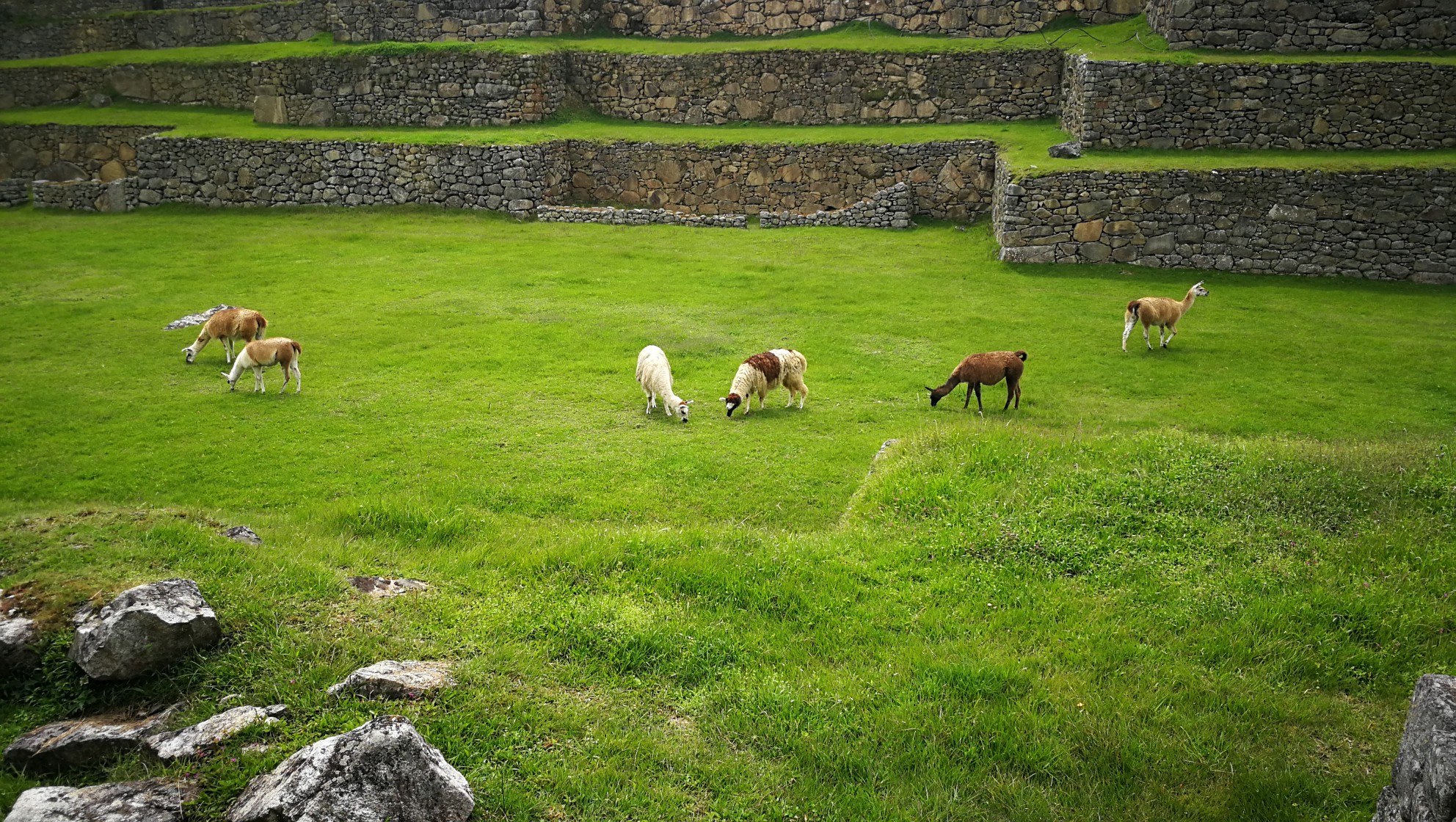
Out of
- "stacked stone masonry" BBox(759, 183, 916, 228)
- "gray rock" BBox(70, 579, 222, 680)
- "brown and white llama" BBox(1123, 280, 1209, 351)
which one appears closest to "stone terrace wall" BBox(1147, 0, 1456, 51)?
"stacked stone masonry" BBox(759, 183, 916, 228)

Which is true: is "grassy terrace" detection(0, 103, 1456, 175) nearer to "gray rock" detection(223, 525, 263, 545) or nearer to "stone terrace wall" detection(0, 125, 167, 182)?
"stone terrace wall" detection(0, 125, 167, 182)

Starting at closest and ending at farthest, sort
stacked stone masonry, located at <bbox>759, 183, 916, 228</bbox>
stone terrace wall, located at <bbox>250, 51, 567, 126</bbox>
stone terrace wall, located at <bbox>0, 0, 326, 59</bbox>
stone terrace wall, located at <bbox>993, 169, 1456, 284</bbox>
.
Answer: stone terrace wall, located at <bbox>993, 169, 1456, 284</bbox>, stacked stone masonry, located at <bbox>759, 183, 916, 228</bbox>, stone terrace wall, located at <bbox>250, 51, 567, 126</bbox>, stone terrace wall, located at <bbox>0, 0, 326, 59</bbox>

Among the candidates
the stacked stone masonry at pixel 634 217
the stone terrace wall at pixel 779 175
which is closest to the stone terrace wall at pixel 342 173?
the stacked stone masonry at pixel 634 217

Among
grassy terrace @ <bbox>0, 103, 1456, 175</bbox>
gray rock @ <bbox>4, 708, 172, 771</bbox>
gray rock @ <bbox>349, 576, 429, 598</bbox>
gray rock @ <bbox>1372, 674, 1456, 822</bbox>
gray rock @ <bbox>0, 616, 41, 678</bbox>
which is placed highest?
grassy terrace @ <bbox>0, 103, 1456, 175</bbox>

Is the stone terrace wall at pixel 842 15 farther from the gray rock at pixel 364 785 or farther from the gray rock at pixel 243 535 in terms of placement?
the gray rock at pixel 364 785

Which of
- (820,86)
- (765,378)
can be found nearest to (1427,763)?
(765,378)

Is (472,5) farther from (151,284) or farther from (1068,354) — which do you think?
(1068,354)

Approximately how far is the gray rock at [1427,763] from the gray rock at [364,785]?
4399 millimetres

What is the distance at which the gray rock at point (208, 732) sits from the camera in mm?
5402

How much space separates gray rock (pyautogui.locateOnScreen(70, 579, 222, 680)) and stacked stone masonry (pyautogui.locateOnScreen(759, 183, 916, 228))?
1996cm

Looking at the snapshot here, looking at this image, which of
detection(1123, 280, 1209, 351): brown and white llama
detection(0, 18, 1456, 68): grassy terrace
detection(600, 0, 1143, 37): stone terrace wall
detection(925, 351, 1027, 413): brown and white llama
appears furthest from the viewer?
detection(600, 0, 1143, 37): stone terrace wall

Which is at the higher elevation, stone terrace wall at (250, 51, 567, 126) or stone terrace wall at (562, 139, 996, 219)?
stone terrace wall at (250, 51, 567, 126)

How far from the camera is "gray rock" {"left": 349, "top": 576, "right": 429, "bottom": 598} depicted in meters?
7.25

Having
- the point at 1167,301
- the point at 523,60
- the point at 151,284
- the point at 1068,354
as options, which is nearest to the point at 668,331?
the point at 1068,354
